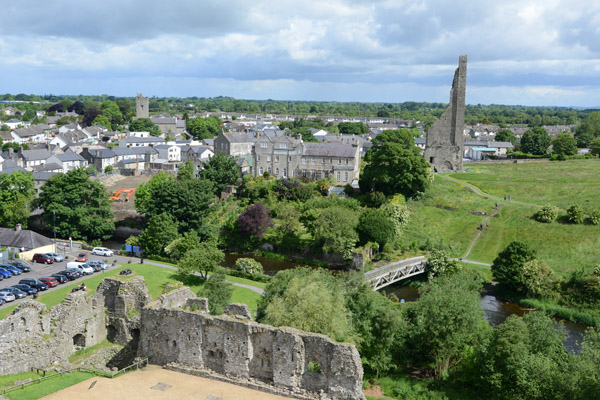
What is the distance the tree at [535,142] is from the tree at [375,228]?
63893 millimetres

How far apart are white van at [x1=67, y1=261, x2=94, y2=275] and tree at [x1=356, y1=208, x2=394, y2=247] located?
26.9 m

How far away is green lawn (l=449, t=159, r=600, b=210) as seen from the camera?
216 ft

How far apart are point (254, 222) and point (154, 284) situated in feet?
63.8

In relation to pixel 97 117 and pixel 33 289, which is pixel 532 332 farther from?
pixel 97 117

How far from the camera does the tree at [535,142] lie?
104500 mm

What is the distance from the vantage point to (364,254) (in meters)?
52.0

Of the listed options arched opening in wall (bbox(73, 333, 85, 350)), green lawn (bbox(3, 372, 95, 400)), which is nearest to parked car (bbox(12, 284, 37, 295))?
arched opening in wall (bbox(73, 333, 85, 350))

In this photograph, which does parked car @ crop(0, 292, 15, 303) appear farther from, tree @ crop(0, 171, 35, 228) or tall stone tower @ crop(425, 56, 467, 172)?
tall stone tower @ crop(425, 56, 467, 172)

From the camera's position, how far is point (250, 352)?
69.7 feet

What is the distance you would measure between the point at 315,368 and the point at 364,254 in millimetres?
32084

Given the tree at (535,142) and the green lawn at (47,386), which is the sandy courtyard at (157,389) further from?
the tree at (535,142)

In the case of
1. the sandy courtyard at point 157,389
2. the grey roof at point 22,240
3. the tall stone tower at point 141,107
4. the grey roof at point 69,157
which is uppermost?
the tall stone tower at point 141,107

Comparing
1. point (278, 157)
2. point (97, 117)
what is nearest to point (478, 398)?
point (278, 157)

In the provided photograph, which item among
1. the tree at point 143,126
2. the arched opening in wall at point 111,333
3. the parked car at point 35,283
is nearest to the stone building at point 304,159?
the parked car at point 35,283
